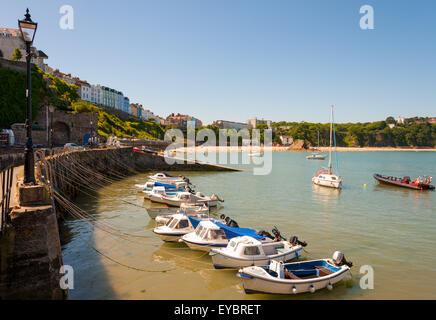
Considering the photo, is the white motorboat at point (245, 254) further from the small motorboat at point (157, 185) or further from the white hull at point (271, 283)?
the small motorboat at point (157, 185)

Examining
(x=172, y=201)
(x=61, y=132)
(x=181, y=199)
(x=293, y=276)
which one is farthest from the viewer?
(x=61, y=132)

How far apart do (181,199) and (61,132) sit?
50561 millimetres

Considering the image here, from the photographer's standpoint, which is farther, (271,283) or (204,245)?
(204,245)

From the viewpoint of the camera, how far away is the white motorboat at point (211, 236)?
52.0 ft

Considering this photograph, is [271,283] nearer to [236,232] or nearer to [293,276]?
[293,276]

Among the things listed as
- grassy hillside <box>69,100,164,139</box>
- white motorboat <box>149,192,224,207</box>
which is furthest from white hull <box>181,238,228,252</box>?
grassy hillside <box>69,100,164,139</box>

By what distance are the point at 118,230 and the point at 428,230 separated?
2396 centimetres

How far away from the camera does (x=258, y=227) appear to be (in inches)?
882

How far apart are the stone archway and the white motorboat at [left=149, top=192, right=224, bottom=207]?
45.8m

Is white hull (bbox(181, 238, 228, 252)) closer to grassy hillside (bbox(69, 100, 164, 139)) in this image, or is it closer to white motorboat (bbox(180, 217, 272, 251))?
white motorboat (bbox(180, 217, 272, 251))

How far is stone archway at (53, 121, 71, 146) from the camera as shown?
208 feet

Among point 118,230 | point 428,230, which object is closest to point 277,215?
point 428,230

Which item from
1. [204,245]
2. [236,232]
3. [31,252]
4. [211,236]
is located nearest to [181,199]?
[236,232]
